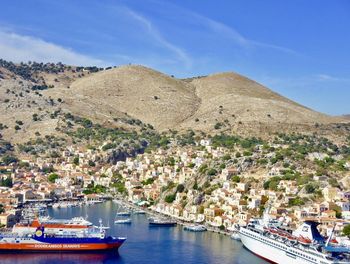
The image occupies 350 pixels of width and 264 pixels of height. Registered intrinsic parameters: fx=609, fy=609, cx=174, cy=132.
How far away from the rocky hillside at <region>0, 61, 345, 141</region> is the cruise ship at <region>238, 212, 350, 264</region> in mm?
59426

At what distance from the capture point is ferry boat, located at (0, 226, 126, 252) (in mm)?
41531

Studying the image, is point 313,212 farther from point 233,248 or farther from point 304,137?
point 304,137

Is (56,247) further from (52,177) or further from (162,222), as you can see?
(52,177)

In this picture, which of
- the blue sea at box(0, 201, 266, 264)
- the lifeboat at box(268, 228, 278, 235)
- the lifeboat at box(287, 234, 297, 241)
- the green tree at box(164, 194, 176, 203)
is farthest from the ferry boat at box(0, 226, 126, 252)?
the green tree at box(164, 194, 176, 203)

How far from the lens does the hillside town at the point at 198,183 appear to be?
51281 millimetres

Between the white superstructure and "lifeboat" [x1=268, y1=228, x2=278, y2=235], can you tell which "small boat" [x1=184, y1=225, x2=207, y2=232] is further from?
"lifeboat" [x1=268, y1=228, x2=278, y2=235]

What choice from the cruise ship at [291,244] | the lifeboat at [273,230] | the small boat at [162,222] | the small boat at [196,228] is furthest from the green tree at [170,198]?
the lifeboat at [273,230]

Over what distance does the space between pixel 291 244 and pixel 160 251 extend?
8.85 meters

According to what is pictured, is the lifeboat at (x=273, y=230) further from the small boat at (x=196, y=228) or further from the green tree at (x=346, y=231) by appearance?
the small boat at (x=196, y=228)

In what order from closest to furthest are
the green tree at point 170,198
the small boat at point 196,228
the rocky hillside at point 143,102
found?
the small boat at point 196,228
the green tree at point 170,198
the rocky hillside at point 143,102

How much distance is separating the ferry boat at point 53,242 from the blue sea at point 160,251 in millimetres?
605

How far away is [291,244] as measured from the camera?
38.6 meters

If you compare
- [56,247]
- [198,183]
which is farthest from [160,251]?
[198,183]

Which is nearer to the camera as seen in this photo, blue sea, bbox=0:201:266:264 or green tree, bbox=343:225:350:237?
blue sea, bbox=0:201:266:264
